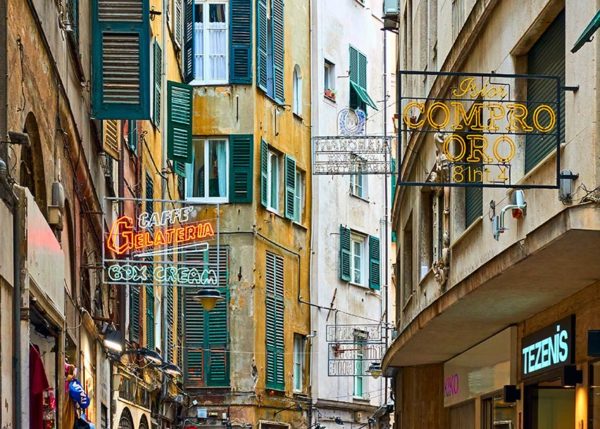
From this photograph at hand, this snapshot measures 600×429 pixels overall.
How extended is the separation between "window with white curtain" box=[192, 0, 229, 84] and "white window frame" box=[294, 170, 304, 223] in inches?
157

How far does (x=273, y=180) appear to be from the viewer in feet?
128

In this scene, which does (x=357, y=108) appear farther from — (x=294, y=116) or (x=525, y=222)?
(x=525, y=222)

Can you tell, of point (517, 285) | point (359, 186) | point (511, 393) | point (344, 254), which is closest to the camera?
point (517, 285)

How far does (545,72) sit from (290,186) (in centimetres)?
2573

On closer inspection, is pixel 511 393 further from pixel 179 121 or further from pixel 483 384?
pixel 179 121

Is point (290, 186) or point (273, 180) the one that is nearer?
point (273, 180)

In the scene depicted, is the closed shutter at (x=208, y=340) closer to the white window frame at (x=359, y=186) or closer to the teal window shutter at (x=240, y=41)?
the teal window shutter at (x=240, y=41)

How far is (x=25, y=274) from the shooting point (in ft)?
37.2

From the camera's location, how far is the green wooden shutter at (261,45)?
125 feet

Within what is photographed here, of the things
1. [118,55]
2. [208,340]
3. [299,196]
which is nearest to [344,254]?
[299,196]

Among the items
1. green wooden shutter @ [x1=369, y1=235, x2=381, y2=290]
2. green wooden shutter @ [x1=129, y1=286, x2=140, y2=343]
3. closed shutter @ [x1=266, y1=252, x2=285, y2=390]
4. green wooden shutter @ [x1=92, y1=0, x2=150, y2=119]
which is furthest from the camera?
green wooden shutter @ [x1=369, y1=235, x2=381, y2=290]

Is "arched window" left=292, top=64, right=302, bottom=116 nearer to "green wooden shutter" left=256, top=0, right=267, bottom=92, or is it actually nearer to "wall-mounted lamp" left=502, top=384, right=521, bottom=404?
"green wooden shutter" left=256, top=0, right=267, bottom=92

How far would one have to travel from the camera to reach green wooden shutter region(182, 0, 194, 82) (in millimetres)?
36875

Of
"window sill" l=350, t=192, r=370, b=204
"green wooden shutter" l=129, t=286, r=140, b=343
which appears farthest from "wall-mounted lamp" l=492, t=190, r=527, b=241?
"window sill" l=350, t=192, r=370, b=204
